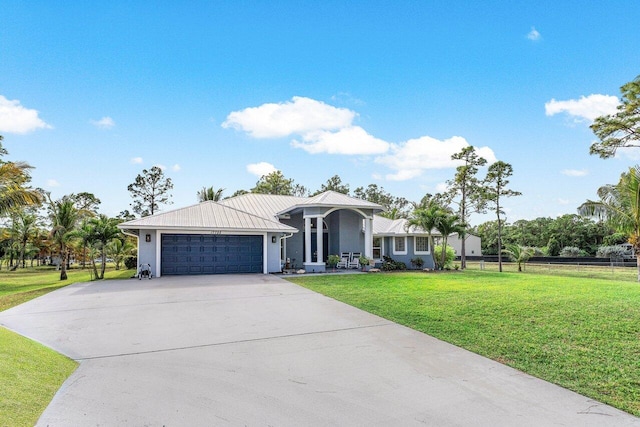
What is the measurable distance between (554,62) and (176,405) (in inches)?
738

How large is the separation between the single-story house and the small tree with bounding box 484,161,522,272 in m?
7.16

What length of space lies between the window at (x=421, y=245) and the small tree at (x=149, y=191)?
28947 mm

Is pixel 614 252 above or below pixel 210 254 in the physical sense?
below

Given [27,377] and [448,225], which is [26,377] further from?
[448,225]

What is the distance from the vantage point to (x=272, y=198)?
963 inches

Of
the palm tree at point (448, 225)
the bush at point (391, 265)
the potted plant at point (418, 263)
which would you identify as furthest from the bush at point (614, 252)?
the bush at point (391, 265)

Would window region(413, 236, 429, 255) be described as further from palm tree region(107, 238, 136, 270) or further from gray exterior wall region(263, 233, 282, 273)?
palm tree region(107, 238, 136, 270)

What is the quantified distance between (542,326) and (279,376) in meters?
5.31

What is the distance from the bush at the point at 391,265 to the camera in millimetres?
19656

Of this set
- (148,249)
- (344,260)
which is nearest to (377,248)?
(344,260)

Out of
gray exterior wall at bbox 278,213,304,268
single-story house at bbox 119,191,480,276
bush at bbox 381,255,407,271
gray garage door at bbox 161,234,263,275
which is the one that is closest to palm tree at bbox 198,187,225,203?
single-story house at bbox 119,191,480,276

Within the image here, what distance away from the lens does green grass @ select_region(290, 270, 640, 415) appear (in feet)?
14.0

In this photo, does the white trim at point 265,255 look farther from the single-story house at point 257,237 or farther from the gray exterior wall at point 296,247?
the gray exterior wall at point 296,247

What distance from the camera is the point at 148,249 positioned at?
51.8 ft
